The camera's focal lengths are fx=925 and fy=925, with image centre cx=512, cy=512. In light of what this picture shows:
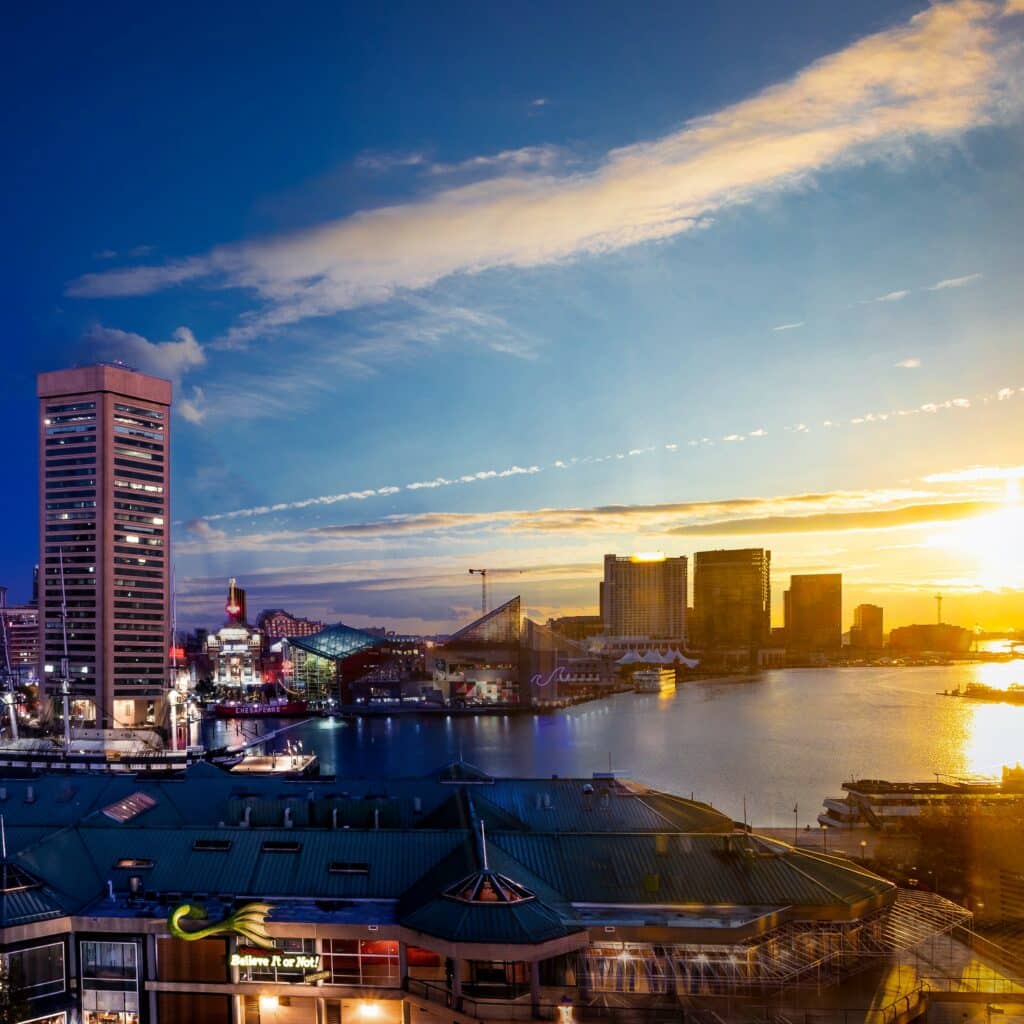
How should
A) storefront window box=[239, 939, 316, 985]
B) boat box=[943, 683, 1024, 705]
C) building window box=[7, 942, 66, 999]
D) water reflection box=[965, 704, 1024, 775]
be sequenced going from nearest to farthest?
building window box=[7, 942, 66, 999] < storefront window box=[239, 939, 316, 985] < water reflection box=[965, 704, 1024, 775] < boat box=[943, 683, 1024, 705]

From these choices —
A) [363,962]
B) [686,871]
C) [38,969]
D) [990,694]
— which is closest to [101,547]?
[38,969]

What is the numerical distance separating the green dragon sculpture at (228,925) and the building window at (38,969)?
148cm

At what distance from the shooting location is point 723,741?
4919cm

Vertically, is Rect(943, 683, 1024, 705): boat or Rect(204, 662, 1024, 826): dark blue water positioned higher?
Rect(204, 662, 1024, 826): dark blue water

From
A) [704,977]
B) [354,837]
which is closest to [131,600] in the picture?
[354,837]

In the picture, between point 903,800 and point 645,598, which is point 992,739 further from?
point 645,598

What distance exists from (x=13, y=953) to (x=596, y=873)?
22.7 ft

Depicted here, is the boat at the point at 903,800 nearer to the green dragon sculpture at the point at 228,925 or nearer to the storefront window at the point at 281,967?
the storefront window at the point at 281,967

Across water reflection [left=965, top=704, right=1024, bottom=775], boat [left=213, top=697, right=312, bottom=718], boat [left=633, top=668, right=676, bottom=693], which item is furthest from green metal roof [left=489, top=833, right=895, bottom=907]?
boat [left=633, top=668, right=676, bottom=693]

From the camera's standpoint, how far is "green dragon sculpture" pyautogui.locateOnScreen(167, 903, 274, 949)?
10625mm

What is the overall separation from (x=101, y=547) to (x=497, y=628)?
137 ft

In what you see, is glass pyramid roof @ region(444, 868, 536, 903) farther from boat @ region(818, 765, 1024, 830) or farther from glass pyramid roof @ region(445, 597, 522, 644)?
glass pyramid roof @ region(445, 597, 522, 644)

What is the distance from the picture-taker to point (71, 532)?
194 ft

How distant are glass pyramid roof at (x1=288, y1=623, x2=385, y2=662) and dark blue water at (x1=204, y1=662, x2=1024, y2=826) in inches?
591
